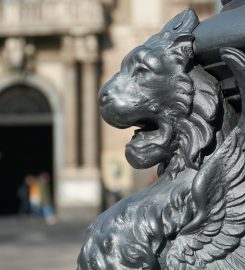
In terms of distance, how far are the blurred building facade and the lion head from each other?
20300 millimetres

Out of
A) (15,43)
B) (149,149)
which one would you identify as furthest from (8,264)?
(15,43)

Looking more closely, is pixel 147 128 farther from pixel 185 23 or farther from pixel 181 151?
pixel 185 23

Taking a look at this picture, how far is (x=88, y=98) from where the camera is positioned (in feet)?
73.1

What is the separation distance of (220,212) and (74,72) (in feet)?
67.8

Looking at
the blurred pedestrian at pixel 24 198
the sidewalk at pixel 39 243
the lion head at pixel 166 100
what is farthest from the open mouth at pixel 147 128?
the blurred pedestrian at pixel 24 198

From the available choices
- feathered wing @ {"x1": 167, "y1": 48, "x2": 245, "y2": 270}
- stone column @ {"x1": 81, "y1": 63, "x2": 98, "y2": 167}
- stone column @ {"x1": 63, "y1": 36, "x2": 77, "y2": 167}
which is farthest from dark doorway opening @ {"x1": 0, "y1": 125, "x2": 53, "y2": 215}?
feathered wing @ {"x1": 167, "y1": 48, "x2": 245, "y2": 270}

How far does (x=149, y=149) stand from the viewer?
1.82 meters

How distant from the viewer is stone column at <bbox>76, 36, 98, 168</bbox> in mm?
22312

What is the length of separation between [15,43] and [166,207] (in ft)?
70.2

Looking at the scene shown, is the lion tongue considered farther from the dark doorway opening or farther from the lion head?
the dark doorway opening

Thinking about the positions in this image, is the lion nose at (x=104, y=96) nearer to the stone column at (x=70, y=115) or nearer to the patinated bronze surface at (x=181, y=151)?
the patinated bronze surface at (x=181, y=151)

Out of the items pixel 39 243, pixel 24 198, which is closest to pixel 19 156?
pixel 24 198

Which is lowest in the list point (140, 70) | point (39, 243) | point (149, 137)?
point (39, 243)

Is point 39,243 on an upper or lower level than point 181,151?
lower
